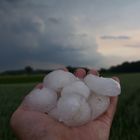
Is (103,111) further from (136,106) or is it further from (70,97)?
(136,106)

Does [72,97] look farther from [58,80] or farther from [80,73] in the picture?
[80,73]

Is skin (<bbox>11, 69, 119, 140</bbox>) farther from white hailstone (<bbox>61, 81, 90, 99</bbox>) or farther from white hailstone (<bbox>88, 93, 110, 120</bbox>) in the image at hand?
white hailstone (<bbox>61, 81, 90, 99</bbox>)

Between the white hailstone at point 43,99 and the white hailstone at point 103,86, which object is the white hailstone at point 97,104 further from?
the white hailstone at point 43,99

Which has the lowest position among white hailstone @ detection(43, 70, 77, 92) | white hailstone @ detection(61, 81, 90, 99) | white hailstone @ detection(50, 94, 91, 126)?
white hailstone @ detection(50, 94, 91, 126)

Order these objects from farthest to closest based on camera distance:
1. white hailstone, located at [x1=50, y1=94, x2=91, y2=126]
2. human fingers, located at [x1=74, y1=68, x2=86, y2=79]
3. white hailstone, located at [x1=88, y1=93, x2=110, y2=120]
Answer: human fingers, located at [x1=74, y1=68, x2=86, y2=79]
white hailstone, located at [x1=88, y1=93, x2=110, y2=120]
white hailstone, located at [x1=50, y1=94, x2=91, y2=126]

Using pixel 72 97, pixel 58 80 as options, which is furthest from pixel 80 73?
pixel 72 97

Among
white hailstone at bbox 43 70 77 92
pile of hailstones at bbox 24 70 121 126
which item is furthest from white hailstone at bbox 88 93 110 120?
white hailstone at bbox 43 70 77 92
